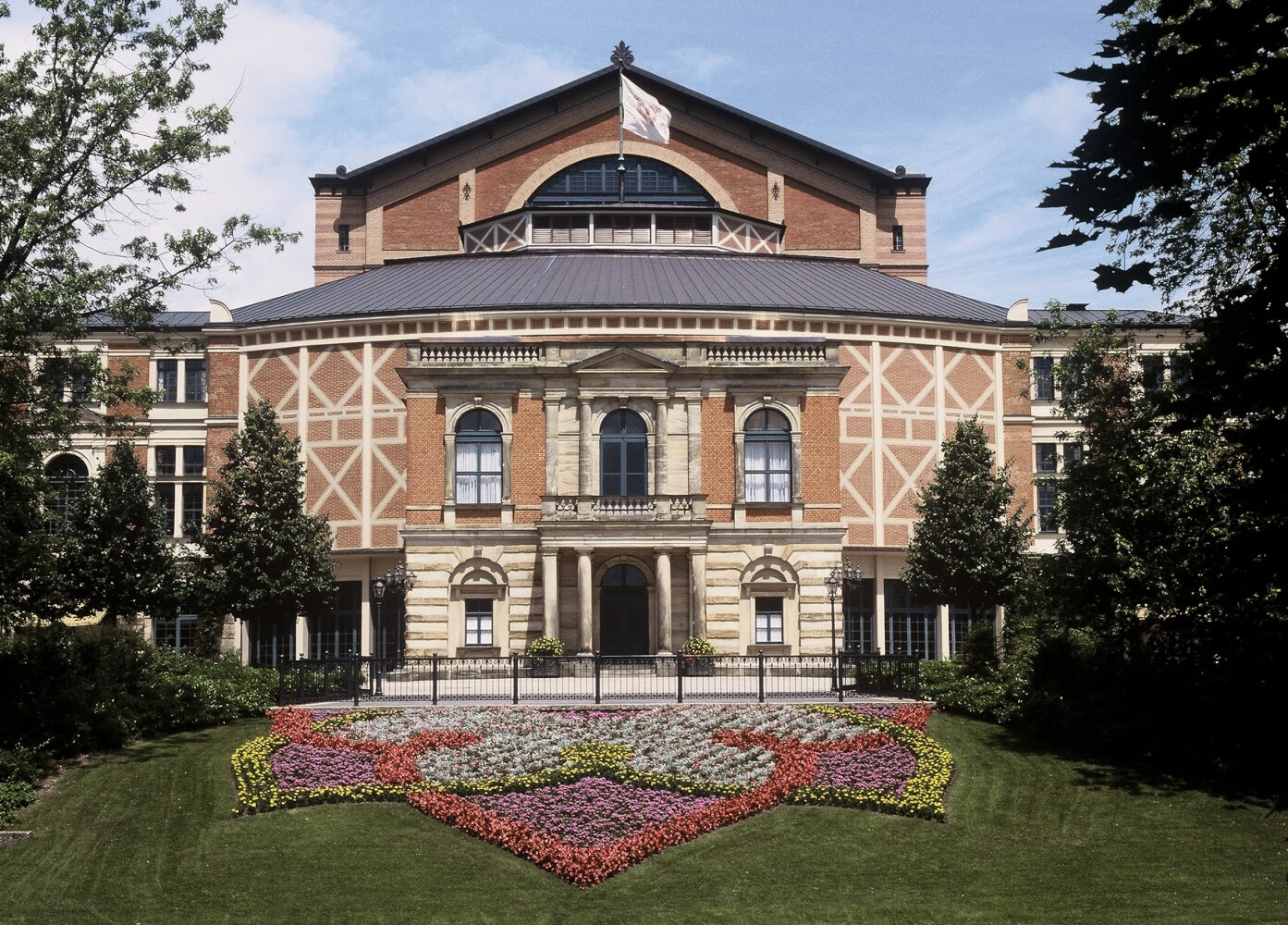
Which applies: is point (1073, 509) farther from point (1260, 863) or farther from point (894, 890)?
point (894, 890)

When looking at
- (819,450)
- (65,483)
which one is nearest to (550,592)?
(819,450)

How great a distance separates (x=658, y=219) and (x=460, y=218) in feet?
37.0

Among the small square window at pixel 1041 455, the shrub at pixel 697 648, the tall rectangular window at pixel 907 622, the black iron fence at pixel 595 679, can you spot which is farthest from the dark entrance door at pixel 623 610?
the small square window at pixel 1041 455

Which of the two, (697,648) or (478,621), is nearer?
(697,648)

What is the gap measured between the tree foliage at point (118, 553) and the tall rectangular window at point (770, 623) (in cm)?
2055

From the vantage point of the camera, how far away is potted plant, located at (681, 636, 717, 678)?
1578 inches

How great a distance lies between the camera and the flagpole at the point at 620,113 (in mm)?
65644

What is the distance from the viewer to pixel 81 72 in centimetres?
3127

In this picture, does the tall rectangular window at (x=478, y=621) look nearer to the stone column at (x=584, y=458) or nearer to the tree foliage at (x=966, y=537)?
the stone column at (x=584, y=458)

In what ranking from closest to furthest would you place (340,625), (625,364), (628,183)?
1. (625,364)
2. (340,625)
3. (628,183)

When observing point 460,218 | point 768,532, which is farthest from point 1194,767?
point 460,218

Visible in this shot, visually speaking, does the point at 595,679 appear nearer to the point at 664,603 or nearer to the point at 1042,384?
the point at 664,603

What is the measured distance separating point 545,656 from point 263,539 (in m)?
10.8

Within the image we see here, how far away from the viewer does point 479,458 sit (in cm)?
4747
